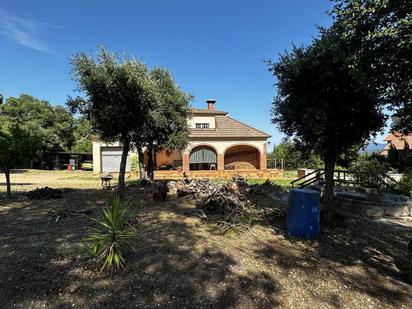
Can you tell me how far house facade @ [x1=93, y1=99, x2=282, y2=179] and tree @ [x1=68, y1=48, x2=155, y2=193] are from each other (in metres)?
15.6

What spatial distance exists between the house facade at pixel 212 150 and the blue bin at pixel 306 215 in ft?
65.0

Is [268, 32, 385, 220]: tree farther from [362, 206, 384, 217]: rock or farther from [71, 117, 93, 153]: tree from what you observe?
[71, 117, 93, 153]: tree

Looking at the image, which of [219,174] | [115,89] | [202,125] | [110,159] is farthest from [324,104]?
[110,159]

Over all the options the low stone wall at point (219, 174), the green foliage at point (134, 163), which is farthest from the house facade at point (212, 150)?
the low stone wall at point (219, 174)

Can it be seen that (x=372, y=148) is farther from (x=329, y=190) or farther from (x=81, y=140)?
(x=81, y=140)

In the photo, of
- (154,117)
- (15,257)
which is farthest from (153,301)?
(154,117)

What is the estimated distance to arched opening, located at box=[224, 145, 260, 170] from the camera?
97.1ft

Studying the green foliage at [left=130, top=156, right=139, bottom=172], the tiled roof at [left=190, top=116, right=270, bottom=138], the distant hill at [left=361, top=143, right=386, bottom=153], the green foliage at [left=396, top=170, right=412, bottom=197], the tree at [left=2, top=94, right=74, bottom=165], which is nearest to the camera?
the distant hill at [left=361, top=143, right=386, bottom=153]

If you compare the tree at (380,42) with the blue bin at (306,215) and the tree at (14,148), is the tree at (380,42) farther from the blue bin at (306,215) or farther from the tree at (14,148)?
the tree at (14,148)

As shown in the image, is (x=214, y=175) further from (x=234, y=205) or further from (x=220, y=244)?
(x=220, y=244)

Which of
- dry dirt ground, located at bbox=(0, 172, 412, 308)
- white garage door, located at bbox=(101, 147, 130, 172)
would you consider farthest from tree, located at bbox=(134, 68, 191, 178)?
white garage door, located at bbox=(101, 147, 130, 172)

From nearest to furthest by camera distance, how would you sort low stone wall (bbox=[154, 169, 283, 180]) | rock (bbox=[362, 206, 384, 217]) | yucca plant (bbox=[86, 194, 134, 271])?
yucca plant (bbox=[86, 194, 134, 271]) < rock (bbox=[362, 206, 384, 217]) < low stone wall (bbox=[154, 169, 283, 180])

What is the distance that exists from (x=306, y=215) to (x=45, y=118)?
128 ft

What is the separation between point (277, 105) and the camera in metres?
8.27
